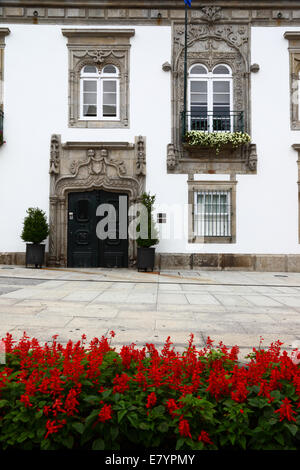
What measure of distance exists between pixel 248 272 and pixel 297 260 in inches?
71.5

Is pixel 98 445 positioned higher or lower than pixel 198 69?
lower

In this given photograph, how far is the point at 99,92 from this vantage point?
1305 cm

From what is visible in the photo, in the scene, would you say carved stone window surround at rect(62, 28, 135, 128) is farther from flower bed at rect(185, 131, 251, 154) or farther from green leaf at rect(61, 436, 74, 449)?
green leaf at rect(61, 436, 74, 449)

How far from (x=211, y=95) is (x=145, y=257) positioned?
6.45 meters

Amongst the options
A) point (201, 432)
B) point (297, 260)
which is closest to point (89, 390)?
point (201, 432)

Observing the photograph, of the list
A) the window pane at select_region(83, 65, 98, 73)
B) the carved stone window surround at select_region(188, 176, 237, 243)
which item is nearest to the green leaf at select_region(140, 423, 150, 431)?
the carved stone window surround at select_region(188, 176, 237, 243)

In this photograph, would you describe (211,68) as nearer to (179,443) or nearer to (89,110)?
(89,110)

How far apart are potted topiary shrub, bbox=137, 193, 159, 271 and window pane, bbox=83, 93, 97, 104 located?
4.62 metres

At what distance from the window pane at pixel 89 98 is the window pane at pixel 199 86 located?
360 cm

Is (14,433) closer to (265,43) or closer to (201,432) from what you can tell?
(201,432)

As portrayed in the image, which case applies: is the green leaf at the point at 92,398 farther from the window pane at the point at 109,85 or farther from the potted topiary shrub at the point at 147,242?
the window pane at the point at 109,85

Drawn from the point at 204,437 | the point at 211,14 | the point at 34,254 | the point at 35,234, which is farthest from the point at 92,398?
the point at 211,14

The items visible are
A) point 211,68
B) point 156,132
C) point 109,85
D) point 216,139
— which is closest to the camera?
point 216,139

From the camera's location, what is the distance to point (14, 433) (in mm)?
1683
